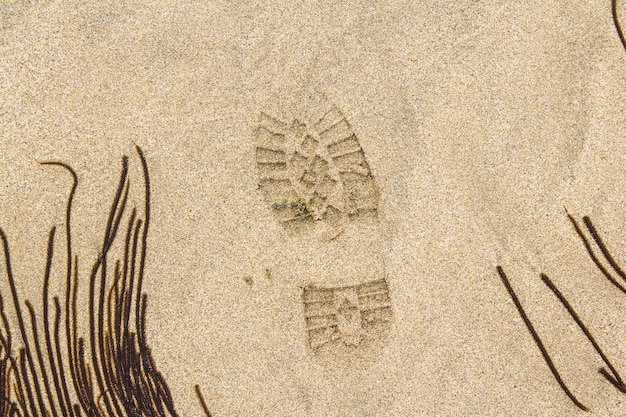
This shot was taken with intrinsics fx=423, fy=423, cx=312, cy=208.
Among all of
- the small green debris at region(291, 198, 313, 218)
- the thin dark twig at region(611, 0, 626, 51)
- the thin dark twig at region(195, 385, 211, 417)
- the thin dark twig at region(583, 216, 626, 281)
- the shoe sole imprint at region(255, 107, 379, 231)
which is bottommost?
the thin dark twig at region(195, 385, 211, 417)

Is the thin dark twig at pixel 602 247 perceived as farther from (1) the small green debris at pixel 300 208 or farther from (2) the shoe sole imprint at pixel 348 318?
(1) the small green debris at pixel 300 208

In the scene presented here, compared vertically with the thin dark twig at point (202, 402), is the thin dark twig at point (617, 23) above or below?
above

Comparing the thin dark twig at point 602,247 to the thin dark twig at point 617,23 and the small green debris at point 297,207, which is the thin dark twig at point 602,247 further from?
the small green debris at point 297,207

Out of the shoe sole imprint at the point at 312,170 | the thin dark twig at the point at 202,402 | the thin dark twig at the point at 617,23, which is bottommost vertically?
the thin dark twig at the point at 202,402

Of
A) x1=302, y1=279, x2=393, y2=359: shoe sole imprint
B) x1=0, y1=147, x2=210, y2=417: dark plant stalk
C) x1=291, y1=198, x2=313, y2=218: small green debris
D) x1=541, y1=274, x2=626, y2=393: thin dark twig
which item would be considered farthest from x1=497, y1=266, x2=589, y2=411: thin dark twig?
x1=0, y1=147, x2=210, y2=417: dark plant stalk

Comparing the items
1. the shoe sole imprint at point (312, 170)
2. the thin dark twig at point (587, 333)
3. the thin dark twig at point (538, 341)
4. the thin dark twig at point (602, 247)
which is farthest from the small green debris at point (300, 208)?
the thin dark twig at point (602, 247)

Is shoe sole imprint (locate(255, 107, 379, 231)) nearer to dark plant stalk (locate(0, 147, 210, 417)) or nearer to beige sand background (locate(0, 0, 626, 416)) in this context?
beige sand background (locate(0, 0, 626, 416))

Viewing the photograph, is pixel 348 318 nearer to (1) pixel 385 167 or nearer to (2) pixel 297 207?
(2) pixel 297 207

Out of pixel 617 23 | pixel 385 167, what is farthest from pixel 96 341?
pixel 617 23
